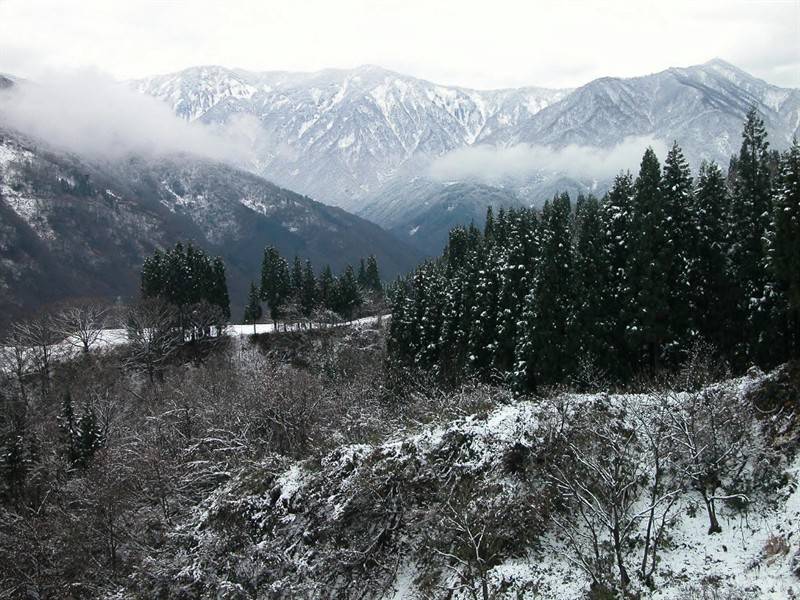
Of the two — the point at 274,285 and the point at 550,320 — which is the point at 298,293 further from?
the point at 550,320

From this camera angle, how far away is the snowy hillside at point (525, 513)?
48.1ft

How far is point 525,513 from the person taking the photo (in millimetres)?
17016

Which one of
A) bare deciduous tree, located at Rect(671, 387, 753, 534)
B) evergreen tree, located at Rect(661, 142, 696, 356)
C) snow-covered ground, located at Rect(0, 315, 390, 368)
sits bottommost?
snow-covered ground, located at Rect(0, 315, 390, 368)

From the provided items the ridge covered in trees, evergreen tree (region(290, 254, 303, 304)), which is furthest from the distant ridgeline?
evergreen tree (region(290, 254, 303, 304))

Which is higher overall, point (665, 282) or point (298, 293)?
point (665, 282)

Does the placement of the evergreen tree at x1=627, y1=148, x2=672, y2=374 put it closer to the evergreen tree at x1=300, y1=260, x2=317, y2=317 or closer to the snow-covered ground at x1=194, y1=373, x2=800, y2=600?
the snow-covered ground at x1=194, y1=373, x2=800, y2=600

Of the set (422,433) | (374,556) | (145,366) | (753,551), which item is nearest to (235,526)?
(374,556)

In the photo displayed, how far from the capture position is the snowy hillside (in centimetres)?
1467

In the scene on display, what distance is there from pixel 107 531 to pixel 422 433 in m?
16.8

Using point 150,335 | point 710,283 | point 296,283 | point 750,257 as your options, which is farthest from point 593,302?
point 296,283

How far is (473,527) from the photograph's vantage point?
635 inches

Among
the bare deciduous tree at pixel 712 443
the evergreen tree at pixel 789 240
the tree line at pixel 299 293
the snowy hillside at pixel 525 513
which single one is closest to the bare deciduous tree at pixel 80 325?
the tree line at pixel 299 293

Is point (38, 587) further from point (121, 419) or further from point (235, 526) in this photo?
point (121, 419)

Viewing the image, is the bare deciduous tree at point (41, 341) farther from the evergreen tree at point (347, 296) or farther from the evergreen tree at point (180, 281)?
the evergreen tree at point (347, 296)
